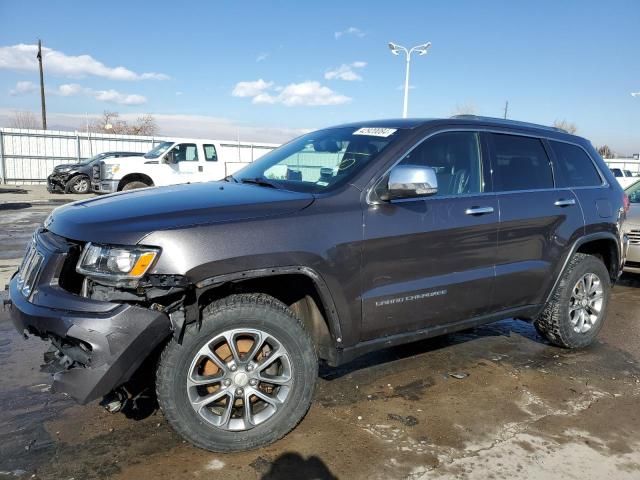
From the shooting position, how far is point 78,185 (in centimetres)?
2025

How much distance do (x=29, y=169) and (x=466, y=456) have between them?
2765 cm

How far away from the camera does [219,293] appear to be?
9.45 ft

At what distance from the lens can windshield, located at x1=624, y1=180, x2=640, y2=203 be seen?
26.8ft

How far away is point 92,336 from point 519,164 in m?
3.25

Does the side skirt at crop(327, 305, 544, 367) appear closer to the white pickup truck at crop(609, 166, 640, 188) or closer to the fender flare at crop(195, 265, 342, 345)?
the fender flare at crop(195, 265, 342, 345)

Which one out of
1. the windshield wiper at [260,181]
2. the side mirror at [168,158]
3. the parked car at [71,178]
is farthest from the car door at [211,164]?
the windshield wiper at [260,181]

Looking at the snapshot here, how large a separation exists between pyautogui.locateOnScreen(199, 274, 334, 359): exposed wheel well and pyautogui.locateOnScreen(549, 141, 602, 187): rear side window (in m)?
2.48

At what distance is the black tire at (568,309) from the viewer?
4.42 meters

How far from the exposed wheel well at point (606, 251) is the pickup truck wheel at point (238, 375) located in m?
3.00

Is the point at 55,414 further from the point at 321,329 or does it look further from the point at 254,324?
the point at 321,329

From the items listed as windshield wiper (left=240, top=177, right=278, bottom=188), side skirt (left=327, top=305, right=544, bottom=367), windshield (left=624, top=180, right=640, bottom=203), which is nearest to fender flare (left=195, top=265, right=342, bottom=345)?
side skirt (left=327, top=305, right=544, bottom=367)

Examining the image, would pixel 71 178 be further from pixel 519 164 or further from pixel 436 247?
pixel 436 247

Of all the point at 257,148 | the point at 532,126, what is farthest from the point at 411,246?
the point at 257,148

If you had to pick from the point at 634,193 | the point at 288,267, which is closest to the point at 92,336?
the point at 288,267
